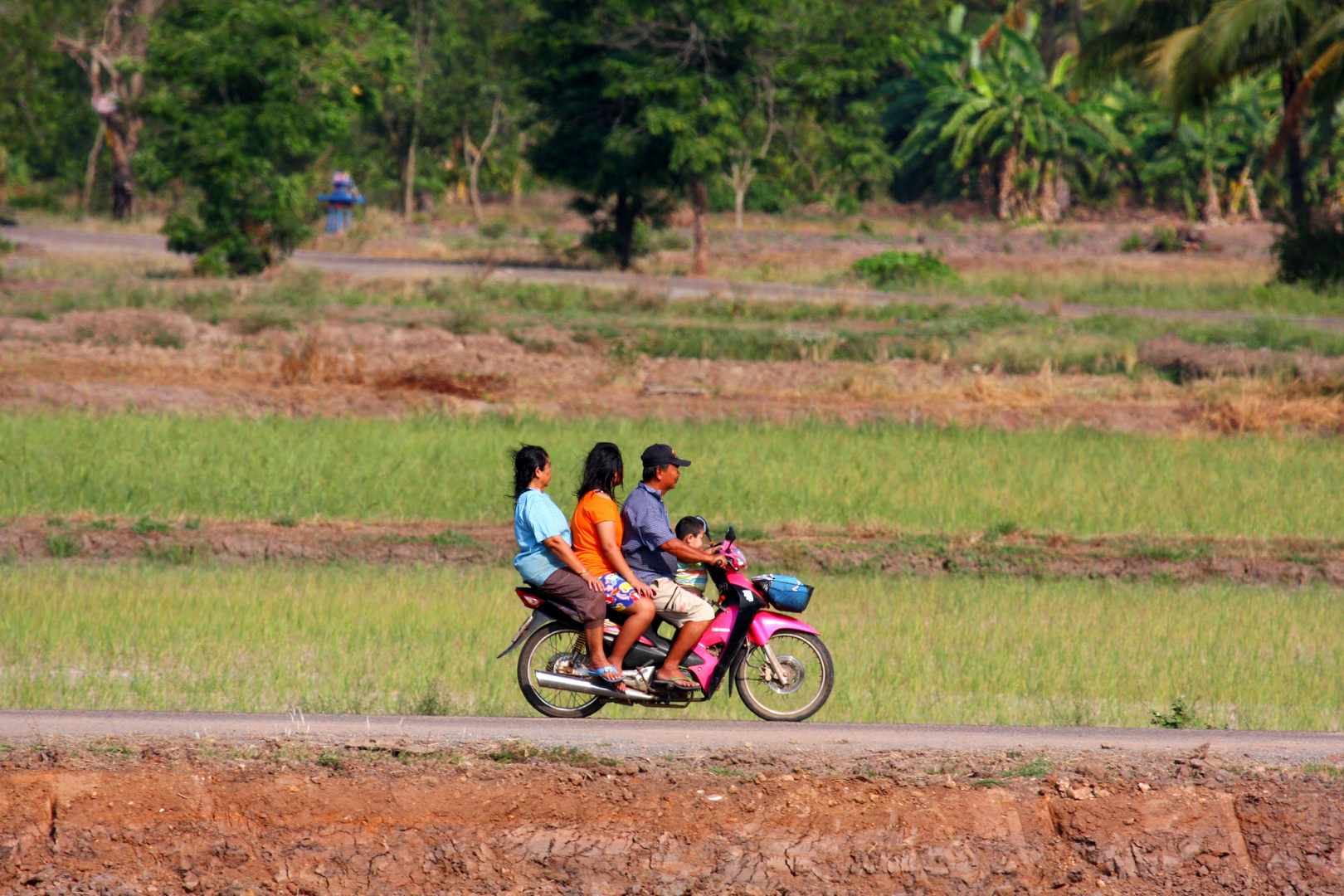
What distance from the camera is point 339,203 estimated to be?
5900 cm

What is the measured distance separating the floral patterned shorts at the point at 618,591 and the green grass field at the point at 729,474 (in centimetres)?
854

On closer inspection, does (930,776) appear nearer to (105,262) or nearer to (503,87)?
(105,262)

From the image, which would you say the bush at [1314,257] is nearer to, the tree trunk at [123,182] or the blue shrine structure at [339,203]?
the blue shrine structure at [339,203]

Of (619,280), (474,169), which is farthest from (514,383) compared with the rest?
(474,169)

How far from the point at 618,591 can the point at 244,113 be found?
108 feet

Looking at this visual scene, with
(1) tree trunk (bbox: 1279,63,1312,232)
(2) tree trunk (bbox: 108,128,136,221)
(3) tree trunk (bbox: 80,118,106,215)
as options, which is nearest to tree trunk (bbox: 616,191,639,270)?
(1) tree trunk (bbox: 1279,63,1312,232)

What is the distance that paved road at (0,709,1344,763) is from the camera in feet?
26.7

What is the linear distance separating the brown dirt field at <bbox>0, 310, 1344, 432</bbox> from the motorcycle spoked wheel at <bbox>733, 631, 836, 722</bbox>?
15483 mm

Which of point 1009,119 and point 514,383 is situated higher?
point 1009,119

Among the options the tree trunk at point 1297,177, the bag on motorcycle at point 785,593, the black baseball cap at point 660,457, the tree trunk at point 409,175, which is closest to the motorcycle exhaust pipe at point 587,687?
the bag on motorcycle at point 785,593

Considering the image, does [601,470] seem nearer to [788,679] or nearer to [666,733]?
[666,733]

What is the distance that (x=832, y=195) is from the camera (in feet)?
247

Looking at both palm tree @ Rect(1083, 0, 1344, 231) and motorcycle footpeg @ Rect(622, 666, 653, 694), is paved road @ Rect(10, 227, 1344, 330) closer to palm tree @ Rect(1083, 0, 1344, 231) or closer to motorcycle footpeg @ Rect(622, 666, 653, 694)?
palm tree @ Rect(1083, 0, 1344, 231)

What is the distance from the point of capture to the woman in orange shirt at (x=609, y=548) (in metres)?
8.42
